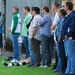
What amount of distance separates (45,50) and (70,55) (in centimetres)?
176

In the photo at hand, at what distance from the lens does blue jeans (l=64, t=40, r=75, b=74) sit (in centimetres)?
918

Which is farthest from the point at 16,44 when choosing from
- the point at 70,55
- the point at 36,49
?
the point at 70,55

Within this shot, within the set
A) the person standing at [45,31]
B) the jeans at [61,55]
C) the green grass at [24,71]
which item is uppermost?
the person standing at [45,31]

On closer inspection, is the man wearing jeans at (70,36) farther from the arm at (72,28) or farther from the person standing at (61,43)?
the person standing at (61,43)

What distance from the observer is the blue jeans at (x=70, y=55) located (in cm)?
918

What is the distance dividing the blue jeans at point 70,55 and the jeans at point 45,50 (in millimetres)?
1535

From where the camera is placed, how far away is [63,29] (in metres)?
9.25

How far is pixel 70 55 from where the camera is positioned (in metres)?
9.33

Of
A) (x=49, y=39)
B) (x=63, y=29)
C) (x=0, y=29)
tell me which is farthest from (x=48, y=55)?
(x=0, y=29)

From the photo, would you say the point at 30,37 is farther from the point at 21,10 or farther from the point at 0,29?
the point at 21,10

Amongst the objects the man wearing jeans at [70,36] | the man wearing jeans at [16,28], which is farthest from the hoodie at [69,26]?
the man wearing jeans at [16,28]

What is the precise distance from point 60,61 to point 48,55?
1.13 m

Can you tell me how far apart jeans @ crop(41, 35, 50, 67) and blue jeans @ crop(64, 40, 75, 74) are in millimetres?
1535

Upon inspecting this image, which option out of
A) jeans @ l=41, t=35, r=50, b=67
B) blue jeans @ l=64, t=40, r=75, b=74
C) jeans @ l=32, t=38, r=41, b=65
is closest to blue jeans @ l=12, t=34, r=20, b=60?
jeans @ l=32, t=38, r=41, b=65
